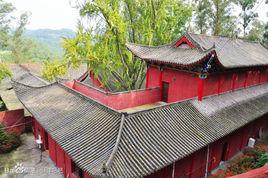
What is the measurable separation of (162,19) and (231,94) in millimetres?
9516

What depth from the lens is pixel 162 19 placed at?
20.4 m

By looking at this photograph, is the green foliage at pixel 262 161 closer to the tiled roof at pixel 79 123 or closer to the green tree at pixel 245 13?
the tiled roof at pixel 79 123

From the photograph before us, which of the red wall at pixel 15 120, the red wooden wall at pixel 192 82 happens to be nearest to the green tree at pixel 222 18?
the red wooden wall at pixel 192 82

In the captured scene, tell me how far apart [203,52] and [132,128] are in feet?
20.3

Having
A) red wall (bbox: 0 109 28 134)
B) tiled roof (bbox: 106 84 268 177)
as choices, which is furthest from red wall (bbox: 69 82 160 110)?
red wall (bbox: 0 109 28 134)

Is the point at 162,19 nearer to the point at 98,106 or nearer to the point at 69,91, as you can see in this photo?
the point at 69,91

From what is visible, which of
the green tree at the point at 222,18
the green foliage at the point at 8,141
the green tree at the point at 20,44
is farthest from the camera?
the green tree at the point at 20,44

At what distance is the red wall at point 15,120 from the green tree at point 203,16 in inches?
976

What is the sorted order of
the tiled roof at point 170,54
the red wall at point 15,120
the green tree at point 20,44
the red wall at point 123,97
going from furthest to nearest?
the green tree at point 20,44 → the red wall at point 15,120 → the red wall at point 123,97 → the tiled roof at point 170,54

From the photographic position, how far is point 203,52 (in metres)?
12.2

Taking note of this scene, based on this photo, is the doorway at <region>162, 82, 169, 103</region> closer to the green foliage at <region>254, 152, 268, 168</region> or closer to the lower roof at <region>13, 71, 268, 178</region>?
the lower roof at <region>13, 71, 268, 178</region>

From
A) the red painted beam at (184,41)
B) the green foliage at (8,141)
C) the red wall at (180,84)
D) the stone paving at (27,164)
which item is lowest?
the stone paving at (27,164)

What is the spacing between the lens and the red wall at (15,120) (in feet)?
57.4

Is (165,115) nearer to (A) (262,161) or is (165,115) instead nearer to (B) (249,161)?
(A) (262,161)
